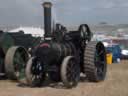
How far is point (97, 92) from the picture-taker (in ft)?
30.5

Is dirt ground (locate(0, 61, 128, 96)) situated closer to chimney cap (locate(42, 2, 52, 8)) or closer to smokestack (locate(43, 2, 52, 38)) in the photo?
smokestack (locate(43, 2, 52, 38))

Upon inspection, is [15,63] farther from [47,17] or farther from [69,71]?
[69,71]

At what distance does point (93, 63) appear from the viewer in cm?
1113

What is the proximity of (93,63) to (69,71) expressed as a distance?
1.20 meters

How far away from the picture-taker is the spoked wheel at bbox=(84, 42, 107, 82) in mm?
11180

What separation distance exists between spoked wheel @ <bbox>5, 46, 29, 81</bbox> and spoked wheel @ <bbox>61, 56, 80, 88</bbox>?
2403mm

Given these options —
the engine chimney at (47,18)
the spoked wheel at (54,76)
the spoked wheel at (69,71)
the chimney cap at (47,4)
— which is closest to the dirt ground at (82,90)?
the spoked wheel at (69,71)

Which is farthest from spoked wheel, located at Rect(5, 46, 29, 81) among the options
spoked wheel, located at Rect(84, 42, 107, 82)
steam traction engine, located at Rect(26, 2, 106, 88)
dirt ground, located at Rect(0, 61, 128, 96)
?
spoked wheel, located at Rect(84, 42, 107, 82)

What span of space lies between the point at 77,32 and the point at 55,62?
172cm

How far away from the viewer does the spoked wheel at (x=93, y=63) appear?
1118 cm

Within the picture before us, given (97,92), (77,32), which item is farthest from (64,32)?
A: (97,92)

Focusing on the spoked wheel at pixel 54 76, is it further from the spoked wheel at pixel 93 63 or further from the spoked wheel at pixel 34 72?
the spoked wheel at pixel 93 63

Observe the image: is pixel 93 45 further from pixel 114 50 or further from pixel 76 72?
pixel 114 50

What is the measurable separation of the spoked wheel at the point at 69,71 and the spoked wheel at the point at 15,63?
94.6 inches
